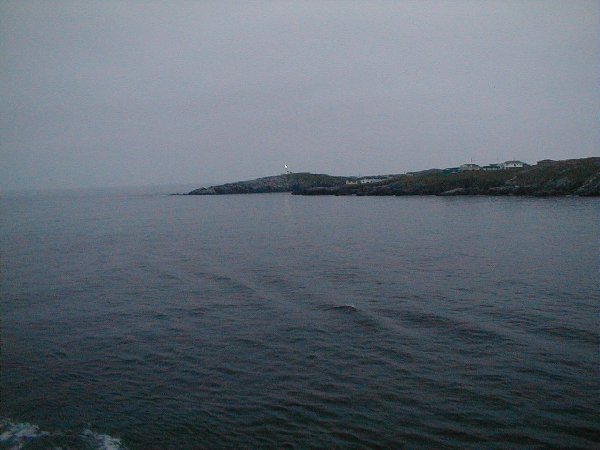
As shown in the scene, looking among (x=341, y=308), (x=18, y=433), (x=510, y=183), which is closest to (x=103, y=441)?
(x=18, y=433)

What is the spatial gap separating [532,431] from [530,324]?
7294 mm

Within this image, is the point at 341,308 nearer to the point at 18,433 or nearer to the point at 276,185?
the point at 18,433

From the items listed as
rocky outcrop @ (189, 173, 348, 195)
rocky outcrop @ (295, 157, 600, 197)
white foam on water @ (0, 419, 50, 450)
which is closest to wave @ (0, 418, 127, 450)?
white foam on water @ (0, 419, 50, 450)

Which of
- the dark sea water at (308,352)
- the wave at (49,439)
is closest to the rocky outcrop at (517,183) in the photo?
the dark sea water at (308,352)

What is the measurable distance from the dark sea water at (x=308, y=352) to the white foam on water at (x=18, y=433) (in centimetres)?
5

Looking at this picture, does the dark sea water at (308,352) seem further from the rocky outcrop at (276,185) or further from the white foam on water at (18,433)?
the rocky outcrop at (276,185)

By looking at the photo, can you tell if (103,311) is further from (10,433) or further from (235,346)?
(10,433)

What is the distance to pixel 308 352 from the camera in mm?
14648

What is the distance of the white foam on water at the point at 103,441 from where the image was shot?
32.3 feet

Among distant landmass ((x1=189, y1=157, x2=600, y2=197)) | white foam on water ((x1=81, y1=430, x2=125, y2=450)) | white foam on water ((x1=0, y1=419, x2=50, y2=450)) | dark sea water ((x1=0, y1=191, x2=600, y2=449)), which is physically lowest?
white foam on water ((x1=81, y1=430, x2=125, y2=450))

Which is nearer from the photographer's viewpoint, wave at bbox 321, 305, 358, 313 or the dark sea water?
the dark sea water

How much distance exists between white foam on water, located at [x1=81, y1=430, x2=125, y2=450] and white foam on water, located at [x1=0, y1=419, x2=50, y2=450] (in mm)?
1056

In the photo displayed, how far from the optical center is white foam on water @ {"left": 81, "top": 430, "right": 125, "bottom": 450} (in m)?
9.86

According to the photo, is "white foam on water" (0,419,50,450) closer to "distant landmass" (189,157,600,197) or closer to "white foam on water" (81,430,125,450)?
"white foam on water" (81,430,125,450)
